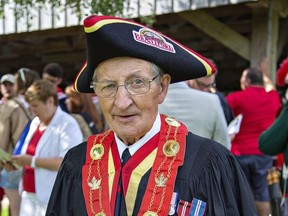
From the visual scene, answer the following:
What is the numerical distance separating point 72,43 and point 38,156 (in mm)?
6729

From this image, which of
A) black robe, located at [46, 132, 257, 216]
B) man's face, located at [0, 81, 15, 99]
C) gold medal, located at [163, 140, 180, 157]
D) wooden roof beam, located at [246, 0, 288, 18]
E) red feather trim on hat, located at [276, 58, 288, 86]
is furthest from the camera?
wooden roof beam, located at [246, 0, 288, 18]

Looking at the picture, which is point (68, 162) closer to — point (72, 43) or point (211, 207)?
point (211, 207)

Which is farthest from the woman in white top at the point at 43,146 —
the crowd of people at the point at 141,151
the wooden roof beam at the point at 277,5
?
the wooden roof beam at the point at 277,5

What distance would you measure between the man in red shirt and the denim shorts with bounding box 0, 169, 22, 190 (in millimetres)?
2324

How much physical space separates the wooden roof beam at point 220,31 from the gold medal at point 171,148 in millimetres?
6364

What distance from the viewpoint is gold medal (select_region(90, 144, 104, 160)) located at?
2883mm

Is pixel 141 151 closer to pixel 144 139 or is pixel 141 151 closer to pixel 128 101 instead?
pixel 144 139

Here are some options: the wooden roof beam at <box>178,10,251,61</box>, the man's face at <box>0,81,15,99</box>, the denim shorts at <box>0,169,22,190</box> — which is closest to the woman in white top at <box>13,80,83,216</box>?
the denim shorts at <box>0,169,22,190</box>

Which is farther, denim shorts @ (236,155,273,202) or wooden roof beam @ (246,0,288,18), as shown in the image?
wooden roof beam @ (246,0,288,18)

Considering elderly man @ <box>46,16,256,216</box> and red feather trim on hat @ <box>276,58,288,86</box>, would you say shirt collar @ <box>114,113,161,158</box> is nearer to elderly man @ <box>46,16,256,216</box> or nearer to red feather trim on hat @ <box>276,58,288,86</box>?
elderly man @ <box>46,16,256,216</box>

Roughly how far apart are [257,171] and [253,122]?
1.64ft

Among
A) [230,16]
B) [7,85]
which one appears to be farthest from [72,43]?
[7,85]

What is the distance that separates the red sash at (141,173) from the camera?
8.85ft

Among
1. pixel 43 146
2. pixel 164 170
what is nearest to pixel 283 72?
pixel 43 146
